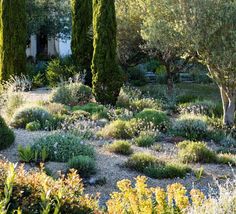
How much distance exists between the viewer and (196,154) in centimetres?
885

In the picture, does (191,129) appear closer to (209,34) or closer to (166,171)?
(209,34)

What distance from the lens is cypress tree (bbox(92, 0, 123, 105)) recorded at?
46.0 ft

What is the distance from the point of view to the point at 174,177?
790cm

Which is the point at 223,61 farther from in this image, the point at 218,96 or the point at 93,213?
the point at 93,213

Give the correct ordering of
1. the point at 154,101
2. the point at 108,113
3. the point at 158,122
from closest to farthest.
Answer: the point at 158,122
the point at 108,113
the point at 154,101

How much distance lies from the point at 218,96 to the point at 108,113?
6.20 metres

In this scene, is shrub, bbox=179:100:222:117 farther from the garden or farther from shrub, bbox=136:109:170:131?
shrub, bbox=136:109:170:131

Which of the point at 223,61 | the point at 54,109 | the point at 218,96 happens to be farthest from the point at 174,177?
the point at 218,96

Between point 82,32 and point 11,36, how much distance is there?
2.26 metres

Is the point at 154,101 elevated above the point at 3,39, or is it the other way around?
the point at 3,39

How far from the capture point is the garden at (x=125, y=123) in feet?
14.9

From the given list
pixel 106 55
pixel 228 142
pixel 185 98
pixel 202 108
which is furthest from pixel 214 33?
pixel 185 98

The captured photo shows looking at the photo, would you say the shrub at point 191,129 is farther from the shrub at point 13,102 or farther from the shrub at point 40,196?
the shrub at point 40,196

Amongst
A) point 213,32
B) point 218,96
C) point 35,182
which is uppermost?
point 213,32
